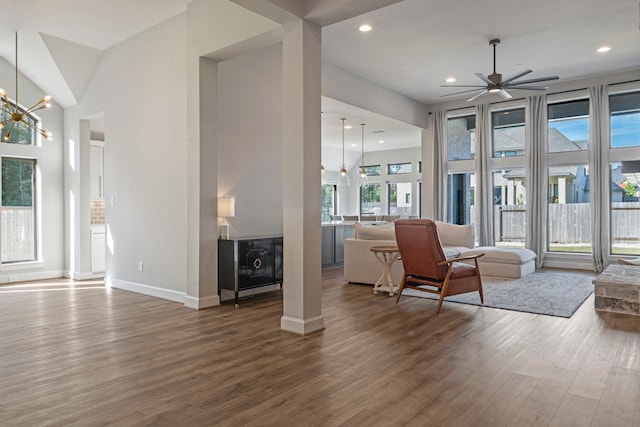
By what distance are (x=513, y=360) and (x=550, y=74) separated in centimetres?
675

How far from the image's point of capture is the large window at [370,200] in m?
14.3

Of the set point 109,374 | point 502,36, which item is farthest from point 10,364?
point 502,36

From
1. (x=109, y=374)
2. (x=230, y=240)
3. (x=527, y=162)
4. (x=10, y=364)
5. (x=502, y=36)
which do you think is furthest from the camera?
(x=527, y=162)

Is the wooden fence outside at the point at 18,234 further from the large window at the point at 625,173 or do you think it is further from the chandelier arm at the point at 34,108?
the large window at the point at 625,173

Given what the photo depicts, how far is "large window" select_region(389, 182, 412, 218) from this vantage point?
13.6 m

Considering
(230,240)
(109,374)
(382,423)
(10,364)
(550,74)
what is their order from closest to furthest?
(382,423), (109,374), (10,364), (230,240), (550,74)

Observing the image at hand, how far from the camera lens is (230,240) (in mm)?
5000

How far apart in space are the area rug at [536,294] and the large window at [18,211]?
6311mm

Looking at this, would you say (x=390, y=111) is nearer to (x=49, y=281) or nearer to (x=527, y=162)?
(x=527, y=162)

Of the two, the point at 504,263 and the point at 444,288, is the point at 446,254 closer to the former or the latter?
the point at 504,263

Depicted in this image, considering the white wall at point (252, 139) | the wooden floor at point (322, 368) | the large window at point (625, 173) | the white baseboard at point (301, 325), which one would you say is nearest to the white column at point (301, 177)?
the white baseboard at point (301, 325)

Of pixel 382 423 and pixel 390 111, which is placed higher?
pixel 390 111

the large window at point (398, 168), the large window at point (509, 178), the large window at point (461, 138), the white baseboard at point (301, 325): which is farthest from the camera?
the large window at point (398, 168)

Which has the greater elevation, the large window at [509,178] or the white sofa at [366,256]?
the large window at [509,178]
